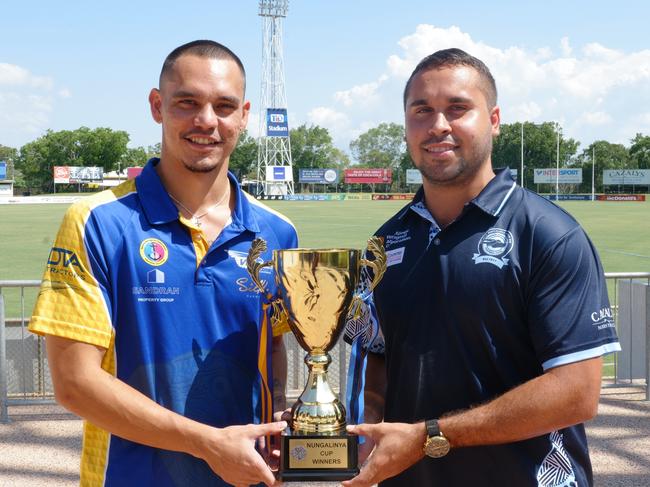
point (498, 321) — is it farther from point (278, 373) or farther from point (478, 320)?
point (278, 373)

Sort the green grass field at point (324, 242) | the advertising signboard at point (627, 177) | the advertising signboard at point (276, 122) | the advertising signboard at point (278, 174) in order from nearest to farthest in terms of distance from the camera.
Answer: the green grass field at point (324, 242) → the advertising signboard at point (627, 177) → the advertising signboard at point (278, 174) → the advertising signboard at point (276, 122)

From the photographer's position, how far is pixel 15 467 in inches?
207

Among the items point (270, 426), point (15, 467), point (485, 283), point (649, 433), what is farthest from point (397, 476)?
point (649, 433)

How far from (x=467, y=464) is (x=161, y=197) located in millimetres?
1487

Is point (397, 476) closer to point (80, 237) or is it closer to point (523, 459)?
point (523, 459)

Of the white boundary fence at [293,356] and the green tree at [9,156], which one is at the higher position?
the green tree at [9,156]

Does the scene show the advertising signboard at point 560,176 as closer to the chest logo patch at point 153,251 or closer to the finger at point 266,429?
the chest logo patch at point 153,251

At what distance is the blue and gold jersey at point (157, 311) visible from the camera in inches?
98.3

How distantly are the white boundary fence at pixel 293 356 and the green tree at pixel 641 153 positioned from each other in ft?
336

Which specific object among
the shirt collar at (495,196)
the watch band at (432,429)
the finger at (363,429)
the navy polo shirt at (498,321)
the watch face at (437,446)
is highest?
the shirt collar at (495,196)

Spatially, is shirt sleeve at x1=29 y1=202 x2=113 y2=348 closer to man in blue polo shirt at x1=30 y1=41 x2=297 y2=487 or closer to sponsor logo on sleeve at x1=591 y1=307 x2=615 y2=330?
man in blue polo shirt at x1=30 y1=41 x2=297 y2=487

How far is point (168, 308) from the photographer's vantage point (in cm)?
257

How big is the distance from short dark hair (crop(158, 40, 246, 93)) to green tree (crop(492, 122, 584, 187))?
104m

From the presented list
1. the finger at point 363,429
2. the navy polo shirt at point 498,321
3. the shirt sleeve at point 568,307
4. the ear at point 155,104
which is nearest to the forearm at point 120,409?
the finger at point 363,429
